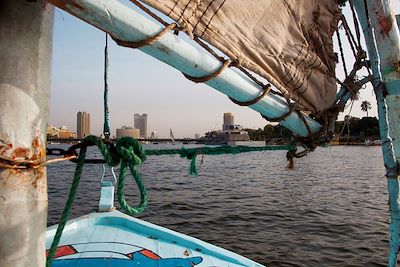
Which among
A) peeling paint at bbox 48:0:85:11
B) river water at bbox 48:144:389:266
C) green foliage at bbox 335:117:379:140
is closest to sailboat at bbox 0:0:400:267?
peeling paint at bbox 48:0:85:11

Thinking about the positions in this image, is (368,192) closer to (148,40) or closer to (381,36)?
(381,36)

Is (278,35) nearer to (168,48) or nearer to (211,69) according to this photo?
(211,69)

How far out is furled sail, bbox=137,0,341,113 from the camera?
2270 mm

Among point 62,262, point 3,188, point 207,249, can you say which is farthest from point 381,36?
point 62,262

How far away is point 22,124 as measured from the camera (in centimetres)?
163

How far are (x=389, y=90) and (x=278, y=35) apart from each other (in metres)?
1.18

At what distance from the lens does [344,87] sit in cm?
367

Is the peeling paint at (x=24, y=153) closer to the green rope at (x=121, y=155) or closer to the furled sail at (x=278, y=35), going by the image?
the green rope at (x=121, y=155)


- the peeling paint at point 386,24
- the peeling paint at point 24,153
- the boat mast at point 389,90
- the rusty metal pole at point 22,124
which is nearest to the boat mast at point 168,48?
the rusty metal pole at point 22,124

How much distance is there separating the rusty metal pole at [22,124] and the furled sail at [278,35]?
67 centimetres

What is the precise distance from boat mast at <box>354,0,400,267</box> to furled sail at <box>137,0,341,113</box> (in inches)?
21.1

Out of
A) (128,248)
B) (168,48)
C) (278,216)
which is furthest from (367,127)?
(168,48)

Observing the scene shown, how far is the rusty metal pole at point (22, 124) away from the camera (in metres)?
1.58

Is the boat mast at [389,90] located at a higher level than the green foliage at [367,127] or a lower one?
lower
